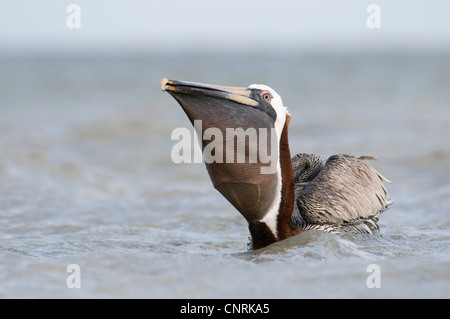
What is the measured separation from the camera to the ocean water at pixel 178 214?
4582mm

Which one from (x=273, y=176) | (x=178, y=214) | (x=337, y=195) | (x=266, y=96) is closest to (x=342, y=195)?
(x=337, y=195)

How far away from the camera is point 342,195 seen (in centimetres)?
548

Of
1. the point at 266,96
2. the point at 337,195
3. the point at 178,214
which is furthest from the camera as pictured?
the point at 178,214

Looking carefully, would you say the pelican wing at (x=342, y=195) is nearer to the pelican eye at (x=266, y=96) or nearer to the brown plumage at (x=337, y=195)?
the brown plumage at (x=337, y=195)

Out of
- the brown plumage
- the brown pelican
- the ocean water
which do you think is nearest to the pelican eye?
the brown pelican

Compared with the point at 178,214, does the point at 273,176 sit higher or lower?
higher

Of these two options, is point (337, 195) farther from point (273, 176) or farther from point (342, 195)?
point (273, 176)

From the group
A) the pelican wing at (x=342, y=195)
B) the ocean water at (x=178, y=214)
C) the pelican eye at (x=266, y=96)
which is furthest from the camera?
the pelican wing at (x=342, y=195)

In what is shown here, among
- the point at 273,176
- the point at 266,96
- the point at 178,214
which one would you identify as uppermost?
the point at 266,96

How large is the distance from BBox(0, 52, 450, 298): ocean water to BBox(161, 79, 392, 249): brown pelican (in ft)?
0.57

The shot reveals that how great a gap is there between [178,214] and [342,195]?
7.68 feet

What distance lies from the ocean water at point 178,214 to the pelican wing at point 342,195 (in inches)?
7.0

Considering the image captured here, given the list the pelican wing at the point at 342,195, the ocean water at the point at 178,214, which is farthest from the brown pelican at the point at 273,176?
Result: the ocean water at the point at 178,214

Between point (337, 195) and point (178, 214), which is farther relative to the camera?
point (178, 214)
